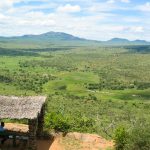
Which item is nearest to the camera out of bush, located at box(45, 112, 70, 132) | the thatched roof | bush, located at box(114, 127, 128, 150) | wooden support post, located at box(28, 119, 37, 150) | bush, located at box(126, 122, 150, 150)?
bush, located at box(126, 122, 150, 150)

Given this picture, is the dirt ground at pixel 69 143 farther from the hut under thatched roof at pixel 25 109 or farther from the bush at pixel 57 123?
the hut under thatched roof at pixel 25 109

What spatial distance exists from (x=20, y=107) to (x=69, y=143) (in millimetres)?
4902

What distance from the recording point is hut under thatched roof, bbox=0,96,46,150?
2538 centimetres

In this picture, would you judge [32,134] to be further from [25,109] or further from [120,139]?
[120,139]

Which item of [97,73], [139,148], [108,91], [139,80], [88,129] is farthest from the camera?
[97,73]

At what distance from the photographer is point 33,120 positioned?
26.0 m

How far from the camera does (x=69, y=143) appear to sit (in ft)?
93.0

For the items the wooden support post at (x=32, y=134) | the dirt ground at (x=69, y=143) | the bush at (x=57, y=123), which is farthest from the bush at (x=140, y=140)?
the bush at (x=57, y=123)

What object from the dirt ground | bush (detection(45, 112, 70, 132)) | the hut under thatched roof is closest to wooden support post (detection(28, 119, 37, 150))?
the hut under thatched roof

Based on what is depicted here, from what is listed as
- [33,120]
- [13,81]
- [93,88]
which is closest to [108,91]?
[93,88]

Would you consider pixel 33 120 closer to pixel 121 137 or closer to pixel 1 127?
pixel 1 127

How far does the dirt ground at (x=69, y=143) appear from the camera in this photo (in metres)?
27.4

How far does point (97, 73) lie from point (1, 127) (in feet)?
407

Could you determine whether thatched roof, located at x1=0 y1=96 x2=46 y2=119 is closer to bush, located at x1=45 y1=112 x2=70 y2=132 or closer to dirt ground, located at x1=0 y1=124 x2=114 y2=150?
dirt ground, located at x1=0 y1=124 x2=114 y2=150
